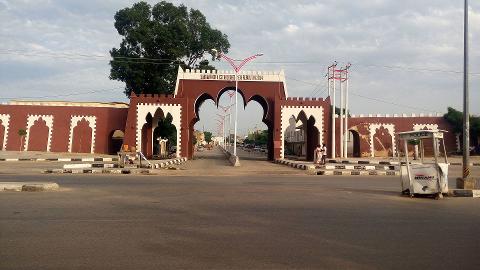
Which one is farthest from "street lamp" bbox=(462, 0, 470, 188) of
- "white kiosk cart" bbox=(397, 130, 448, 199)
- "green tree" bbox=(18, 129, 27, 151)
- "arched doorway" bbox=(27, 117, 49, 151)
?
"arched doorway" bbox=(27, 117, 49, 151)

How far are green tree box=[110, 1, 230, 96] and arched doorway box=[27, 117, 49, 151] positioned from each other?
938cm

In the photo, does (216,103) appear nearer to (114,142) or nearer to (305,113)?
(305,113)

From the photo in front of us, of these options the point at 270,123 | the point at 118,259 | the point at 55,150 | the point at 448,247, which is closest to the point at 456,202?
the point at 448,247

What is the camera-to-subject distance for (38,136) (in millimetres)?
40656

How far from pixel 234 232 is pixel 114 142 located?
38106 mm

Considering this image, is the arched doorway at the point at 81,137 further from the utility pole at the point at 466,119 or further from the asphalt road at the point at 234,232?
the utility pole at the point at 466,119

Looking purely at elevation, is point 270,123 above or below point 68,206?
above

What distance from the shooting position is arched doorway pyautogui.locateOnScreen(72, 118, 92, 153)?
4100 centimetres

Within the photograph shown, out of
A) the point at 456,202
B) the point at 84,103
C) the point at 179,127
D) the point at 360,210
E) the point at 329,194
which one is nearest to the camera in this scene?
the point at 360,210

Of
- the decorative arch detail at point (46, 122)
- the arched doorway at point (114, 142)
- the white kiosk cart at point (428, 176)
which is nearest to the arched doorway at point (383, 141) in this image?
the arched doorway at point (114, 142)

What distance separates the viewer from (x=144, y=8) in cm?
4834

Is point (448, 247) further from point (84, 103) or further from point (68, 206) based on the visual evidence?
point (84, 103)

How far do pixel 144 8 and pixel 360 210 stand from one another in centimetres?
4359

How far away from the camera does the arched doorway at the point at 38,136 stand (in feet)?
133
